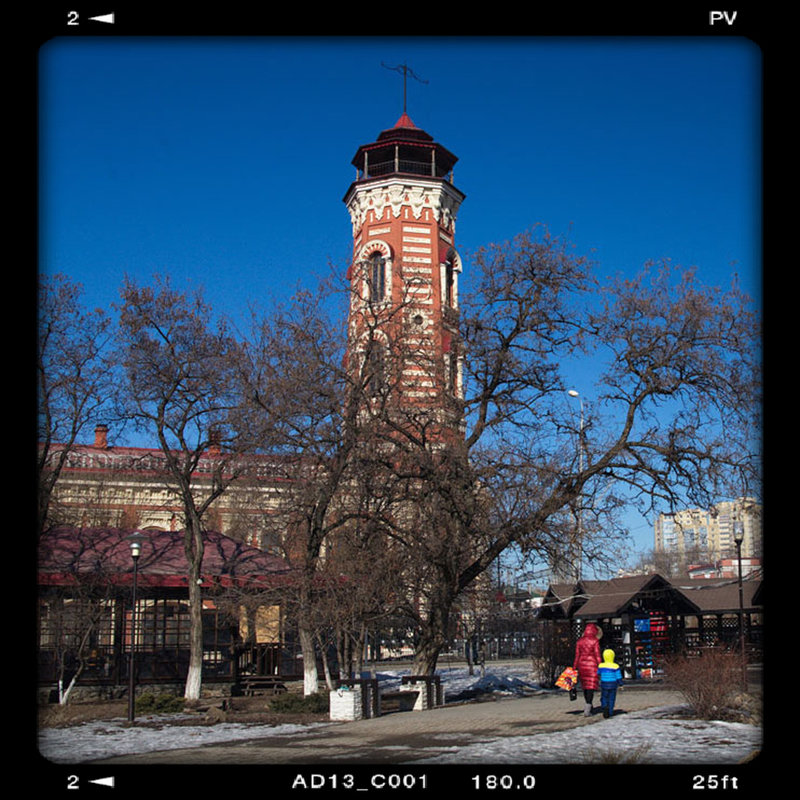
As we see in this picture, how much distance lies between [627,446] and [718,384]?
236 centimetres

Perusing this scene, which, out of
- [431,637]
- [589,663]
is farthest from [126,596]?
[589,663]

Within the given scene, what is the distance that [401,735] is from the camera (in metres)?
13.2

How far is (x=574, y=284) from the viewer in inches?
828

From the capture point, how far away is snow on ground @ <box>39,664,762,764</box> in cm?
953

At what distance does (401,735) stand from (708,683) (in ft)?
14.8

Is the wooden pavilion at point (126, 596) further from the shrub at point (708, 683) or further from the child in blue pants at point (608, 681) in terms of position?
the shrub at point (708, 683)

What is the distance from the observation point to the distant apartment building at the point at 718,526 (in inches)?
740

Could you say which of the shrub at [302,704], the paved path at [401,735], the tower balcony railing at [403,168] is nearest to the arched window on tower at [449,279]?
the tower balcony railing at [403,168]

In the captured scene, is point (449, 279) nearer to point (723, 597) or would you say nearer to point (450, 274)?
point (450, 274)

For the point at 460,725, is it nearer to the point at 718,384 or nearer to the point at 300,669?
the point at 718,384

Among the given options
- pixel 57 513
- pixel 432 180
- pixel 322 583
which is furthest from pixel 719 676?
pixel 432 180

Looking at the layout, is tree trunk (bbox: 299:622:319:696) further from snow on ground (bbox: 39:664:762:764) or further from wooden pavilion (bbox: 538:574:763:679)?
wooden pavilion (bbox: 538:574:763:679)

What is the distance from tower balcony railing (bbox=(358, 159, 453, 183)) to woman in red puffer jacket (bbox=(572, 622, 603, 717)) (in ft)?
103
